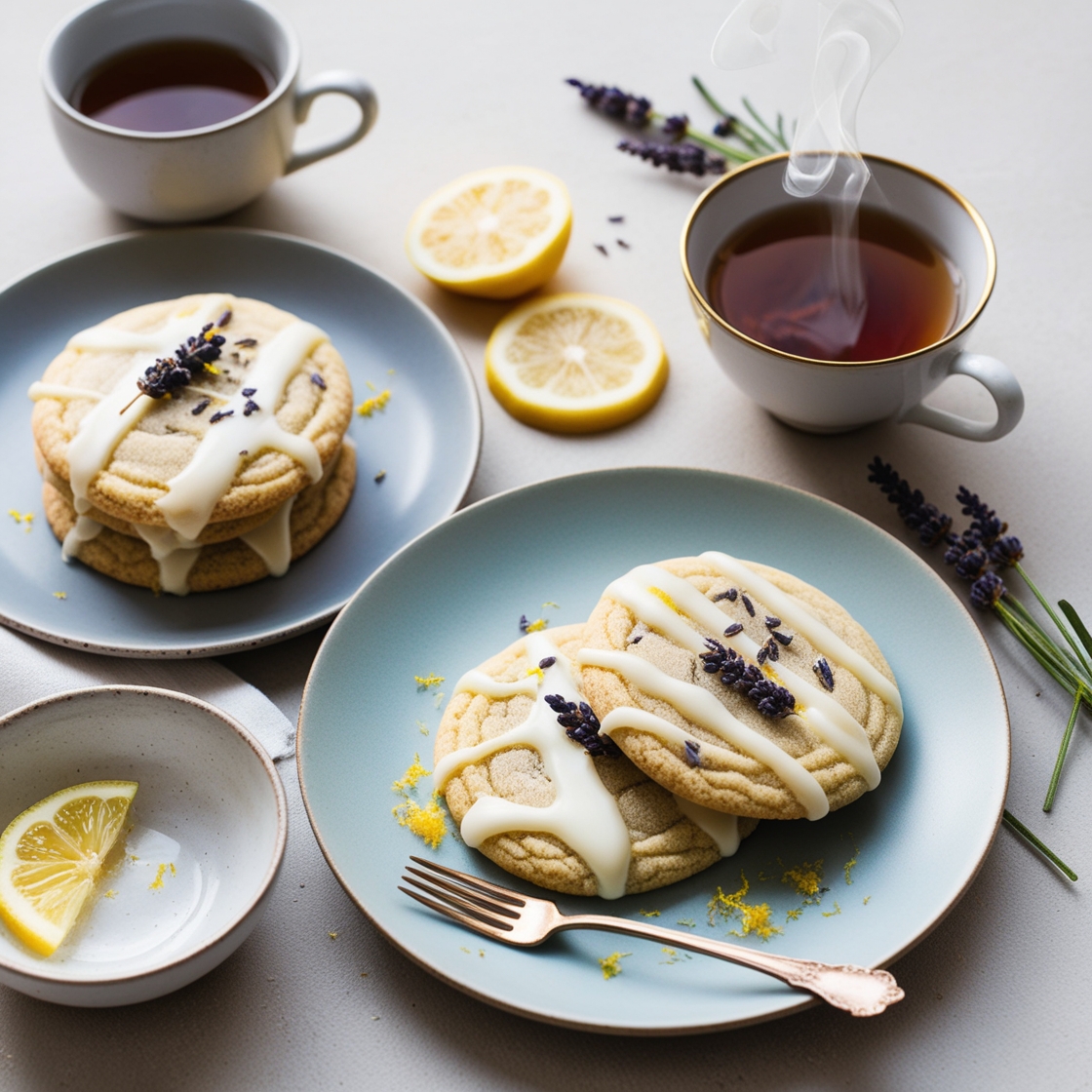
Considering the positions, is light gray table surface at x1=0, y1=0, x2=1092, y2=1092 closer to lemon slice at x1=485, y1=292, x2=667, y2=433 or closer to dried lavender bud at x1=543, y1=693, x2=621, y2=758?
lemon slice at x1=485, y1=292, x2=667, y2=433

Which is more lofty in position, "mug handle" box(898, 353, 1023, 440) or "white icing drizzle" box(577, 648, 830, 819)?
"mug handle" box(898, 353, 1023, 440)

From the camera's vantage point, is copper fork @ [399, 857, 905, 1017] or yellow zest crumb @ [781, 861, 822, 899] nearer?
copper fork @ [399, 857, 905, 1017]

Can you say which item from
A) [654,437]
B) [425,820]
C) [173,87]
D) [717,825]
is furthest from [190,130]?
[717,825]

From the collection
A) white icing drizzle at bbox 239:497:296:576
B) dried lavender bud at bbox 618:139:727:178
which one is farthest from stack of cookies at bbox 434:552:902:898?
dried lavender bud at bbox 618:139:727:178

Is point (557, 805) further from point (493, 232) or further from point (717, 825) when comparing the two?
point (493, 232)

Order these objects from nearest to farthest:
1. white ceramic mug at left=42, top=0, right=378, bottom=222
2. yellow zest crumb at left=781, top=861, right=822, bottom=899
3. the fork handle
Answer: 1. the fork handle
2. yellow zest crumb at left=781, top=861, right=822, bottom=899
3. white ceramic mug at left=42, top=0, right=378, bottom=222

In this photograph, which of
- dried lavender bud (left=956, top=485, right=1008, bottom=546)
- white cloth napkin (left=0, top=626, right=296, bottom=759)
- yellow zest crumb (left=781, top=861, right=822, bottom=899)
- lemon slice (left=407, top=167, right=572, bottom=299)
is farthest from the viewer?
lemon slice (left=407, top=167, right=572, bottom=299)

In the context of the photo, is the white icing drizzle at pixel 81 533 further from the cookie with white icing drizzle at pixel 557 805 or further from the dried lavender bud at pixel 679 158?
the dried lavender bud at pixel 679 158
